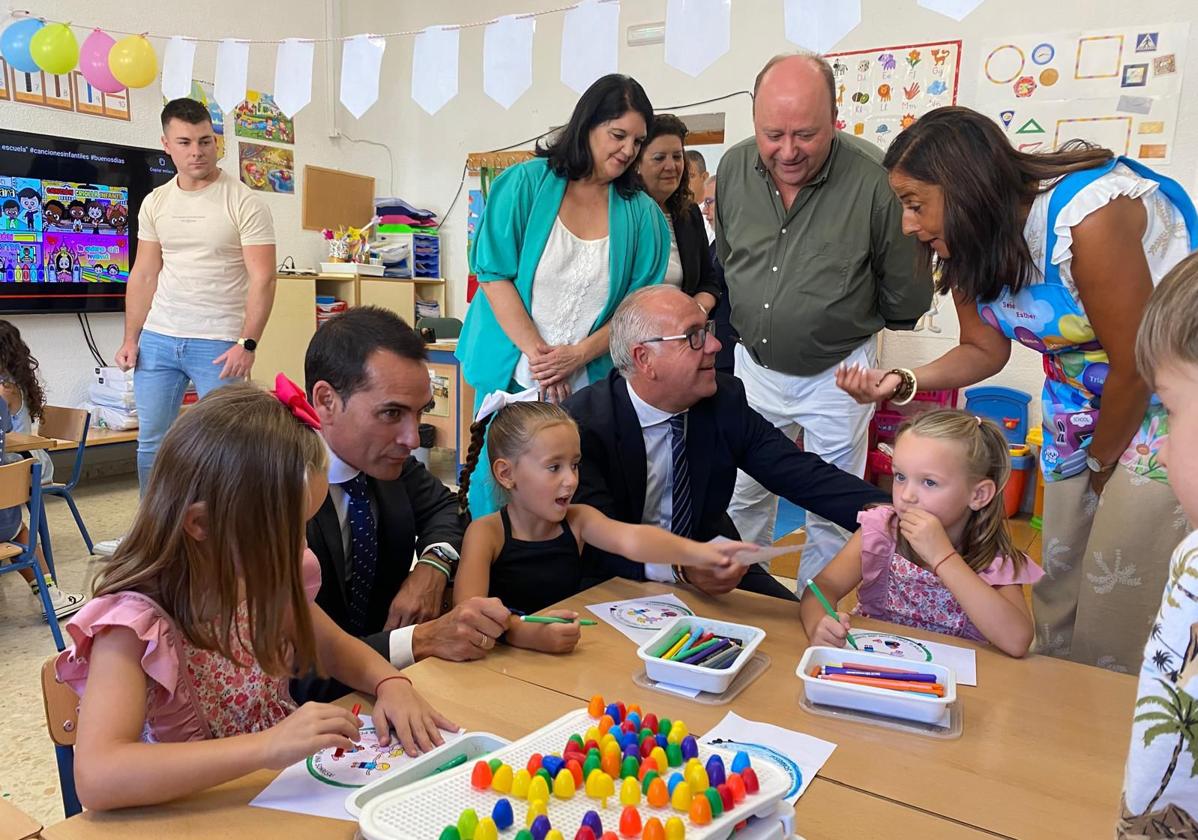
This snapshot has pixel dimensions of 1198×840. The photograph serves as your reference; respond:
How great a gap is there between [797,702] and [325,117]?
615cm

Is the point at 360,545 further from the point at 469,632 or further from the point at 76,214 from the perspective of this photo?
the point at 76,214

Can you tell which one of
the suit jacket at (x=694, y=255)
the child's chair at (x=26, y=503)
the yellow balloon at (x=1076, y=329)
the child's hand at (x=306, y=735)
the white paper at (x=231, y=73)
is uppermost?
the white paper at (x=231, y=73)

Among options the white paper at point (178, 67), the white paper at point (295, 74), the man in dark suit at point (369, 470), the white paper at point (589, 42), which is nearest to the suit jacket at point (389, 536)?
the man in dark suit at point (369, 470)

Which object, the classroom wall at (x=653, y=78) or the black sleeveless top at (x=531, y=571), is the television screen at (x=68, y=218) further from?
the black sleeveless top at (x=531, y=571)

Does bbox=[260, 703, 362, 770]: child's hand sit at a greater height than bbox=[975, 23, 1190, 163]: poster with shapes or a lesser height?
lesser

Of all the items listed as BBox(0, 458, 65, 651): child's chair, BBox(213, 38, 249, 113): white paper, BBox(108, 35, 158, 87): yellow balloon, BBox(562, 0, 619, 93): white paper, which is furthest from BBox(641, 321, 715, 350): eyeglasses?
BBox(108, 35, 158, 87): yellow balloon

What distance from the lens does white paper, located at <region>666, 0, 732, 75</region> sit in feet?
9.06

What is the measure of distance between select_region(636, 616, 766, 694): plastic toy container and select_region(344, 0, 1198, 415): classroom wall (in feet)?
12.7

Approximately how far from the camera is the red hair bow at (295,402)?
3.88ft

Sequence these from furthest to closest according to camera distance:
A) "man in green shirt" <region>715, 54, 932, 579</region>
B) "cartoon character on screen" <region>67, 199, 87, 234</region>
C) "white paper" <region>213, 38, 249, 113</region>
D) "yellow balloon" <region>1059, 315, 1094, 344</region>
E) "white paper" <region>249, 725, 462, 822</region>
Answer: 1. "cartoon character on screen" <region>67, 199, 87, 234</region>
2. "white paper" <region>213, 38, 249, 113</region>
3. "man in green shirt" <region>715, 54, 932, 579</region>
4. "yellow balloon" <region>1059, 315, 1094, 344</region>
5. "white paper" <region>249, 725, 462, 822</region>

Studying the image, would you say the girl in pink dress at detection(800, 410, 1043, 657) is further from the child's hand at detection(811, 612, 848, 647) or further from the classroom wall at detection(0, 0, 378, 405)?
the classroom wall at detection(0, 0, 378, 405)

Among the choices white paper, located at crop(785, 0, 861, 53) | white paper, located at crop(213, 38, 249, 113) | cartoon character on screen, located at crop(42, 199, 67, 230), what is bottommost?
cartoon character on screen, located at crop(42, 199, 67, 230)

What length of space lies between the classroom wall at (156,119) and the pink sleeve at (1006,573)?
4985 millimetres

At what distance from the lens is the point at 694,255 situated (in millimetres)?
2822
